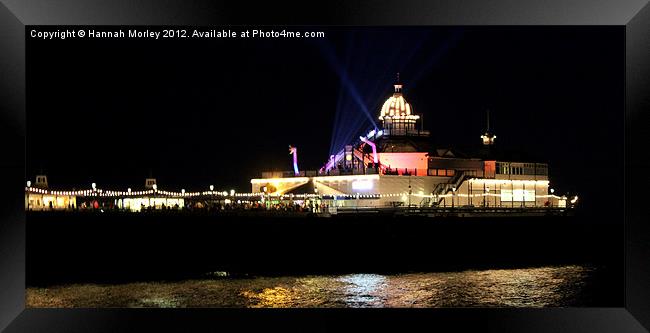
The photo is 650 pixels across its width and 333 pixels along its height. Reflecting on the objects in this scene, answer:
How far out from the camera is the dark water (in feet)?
78.8

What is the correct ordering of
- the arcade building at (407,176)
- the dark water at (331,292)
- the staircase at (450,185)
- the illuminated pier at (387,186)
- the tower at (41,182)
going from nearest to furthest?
the dark water at (331,292)
the tower at (41,182)
the illuminated pier at (387,186)
the arcade building at (407,176)
the staircase at (450,185)

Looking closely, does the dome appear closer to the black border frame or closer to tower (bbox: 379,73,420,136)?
tower (bbox: 379,73,420,136)

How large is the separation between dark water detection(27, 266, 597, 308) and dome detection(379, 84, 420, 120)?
3282 centimetres

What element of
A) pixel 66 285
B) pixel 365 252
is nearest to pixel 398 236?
pixel 365 252

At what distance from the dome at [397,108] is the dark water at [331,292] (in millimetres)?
32824

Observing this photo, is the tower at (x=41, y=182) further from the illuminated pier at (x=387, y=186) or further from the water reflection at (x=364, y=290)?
the water reflection at (x=364, y=290)

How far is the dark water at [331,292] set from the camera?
2403 centimetres

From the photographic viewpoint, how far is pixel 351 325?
47.3ft

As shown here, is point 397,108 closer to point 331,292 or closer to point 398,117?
point 398,117
